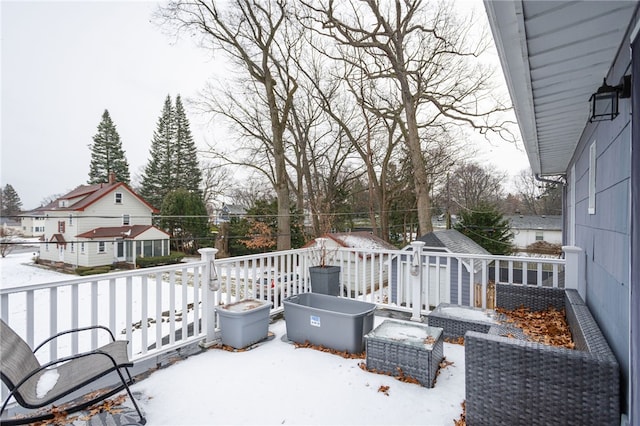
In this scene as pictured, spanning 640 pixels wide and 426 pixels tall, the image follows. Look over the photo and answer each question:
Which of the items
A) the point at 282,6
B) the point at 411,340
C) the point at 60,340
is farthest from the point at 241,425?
the point at 282,6

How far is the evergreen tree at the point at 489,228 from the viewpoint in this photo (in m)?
15.1

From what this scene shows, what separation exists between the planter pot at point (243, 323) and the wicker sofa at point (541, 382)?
213 cm

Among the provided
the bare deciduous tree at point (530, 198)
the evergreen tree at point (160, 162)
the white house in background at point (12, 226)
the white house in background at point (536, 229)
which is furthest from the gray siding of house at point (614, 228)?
the evergreen tree at point (160, 162)

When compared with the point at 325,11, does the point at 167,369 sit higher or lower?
lower

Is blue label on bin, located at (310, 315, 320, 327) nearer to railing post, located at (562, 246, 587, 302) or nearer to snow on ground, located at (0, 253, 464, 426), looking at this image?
snow on ground, located at (0, 253, 464, 426)

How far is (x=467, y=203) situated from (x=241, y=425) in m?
17.4

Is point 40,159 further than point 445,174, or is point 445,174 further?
point 445,174

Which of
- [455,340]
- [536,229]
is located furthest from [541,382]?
[536,229]

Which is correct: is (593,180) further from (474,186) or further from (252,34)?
(474,186)

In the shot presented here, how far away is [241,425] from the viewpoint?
209 centimetres

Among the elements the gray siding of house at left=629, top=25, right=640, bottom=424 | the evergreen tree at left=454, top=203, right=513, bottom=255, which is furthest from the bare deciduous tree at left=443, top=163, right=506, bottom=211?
the gray siding of house at left=629, top=25, right=640, bottom=424

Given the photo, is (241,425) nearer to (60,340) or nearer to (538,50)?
(538,50)

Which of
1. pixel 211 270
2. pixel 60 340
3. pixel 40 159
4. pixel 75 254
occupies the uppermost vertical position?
pixel 40 159

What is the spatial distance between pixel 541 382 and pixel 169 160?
80.8 ft
